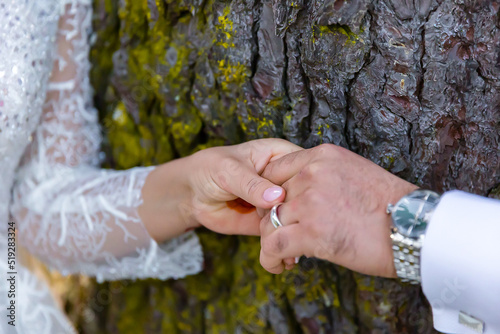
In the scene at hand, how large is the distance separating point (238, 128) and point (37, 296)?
78 centimetres

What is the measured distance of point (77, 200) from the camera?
1233 mm

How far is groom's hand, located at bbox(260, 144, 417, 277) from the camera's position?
84cm

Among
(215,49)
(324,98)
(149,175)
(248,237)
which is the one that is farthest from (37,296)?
(324,98)

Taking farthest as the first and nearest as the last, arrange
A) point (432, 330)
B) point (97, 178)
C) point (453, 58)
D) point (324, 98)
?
1. point (97, 178)
2. point (432, 330)
3. point (324, 98)
4. point (453, 58)

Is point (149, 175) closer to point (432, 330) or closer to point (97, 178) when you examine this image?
point (97, 178)

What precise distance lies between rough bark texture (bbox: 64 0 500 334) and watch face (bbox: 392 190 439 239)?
209mm

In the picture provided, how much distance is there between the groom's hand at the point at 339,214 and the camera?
2.75 ft

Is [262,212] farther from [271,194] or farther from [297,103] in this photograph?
[297,103]

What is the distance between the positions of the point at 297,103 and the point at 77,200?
644 mm

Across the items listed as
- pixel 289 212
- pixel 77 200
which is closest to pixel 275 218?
pixel 289 212

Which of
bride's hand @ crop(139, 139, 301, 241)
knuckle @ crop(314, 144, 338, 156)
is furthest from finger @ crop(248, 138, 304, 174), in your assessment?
knuckle @ crop(314, 144, 338, 156)

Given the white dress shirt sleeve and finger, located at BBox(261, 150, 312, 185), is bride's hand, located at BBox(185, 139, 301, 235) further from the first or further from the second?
the white dress shirt sleeve

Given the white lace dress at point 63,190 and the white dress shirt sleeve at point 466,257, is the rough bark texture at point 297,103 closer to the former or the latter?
the white lace dress at point 63,190

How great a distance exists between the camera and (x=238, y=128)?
1.20 meters
